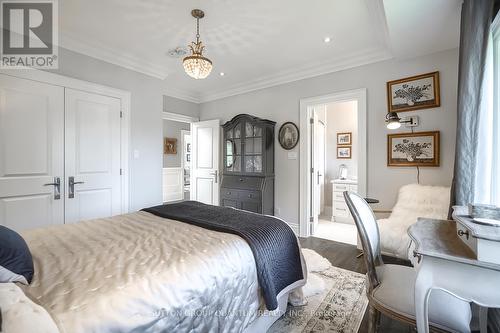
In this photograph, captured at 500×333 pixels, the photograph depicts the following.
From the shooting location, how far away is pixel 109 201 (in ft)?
10.5

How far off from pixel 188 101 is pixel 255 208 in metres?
2.79

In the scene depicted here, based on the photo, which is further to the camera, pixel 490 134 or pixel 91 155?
pixel 91 155

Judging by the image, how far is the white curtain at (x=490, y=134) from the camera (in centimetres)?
161

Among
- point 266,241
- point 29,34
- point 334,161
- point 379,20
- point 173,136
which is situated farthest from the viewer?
point 173,136

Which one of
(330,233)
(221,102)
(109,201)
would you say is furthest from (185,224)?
(221,102)

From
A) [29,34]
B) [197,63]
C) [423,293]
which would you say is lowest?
[423,293]

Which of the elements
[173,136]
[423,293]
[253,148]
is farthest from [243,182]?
[173,136]

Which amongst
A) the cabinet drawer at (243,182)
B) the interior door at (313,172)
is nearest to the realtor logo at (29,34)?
the cabinet drawer at (243,182)

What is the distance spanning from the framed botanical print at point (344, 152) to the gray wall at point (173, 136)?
442cm

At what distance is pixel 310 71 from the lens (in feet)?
11.9

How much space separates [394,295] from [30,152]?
359cm

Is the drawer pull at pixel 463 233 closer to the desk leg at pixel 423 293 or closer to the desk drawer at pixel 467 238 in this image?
the desk drawer at pixel 467 238

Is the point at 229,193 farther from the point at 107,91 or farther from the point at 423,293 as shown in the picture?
the point at 423,293

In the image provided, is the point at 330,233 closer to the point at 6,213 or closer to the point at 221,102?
the point at 221,102
